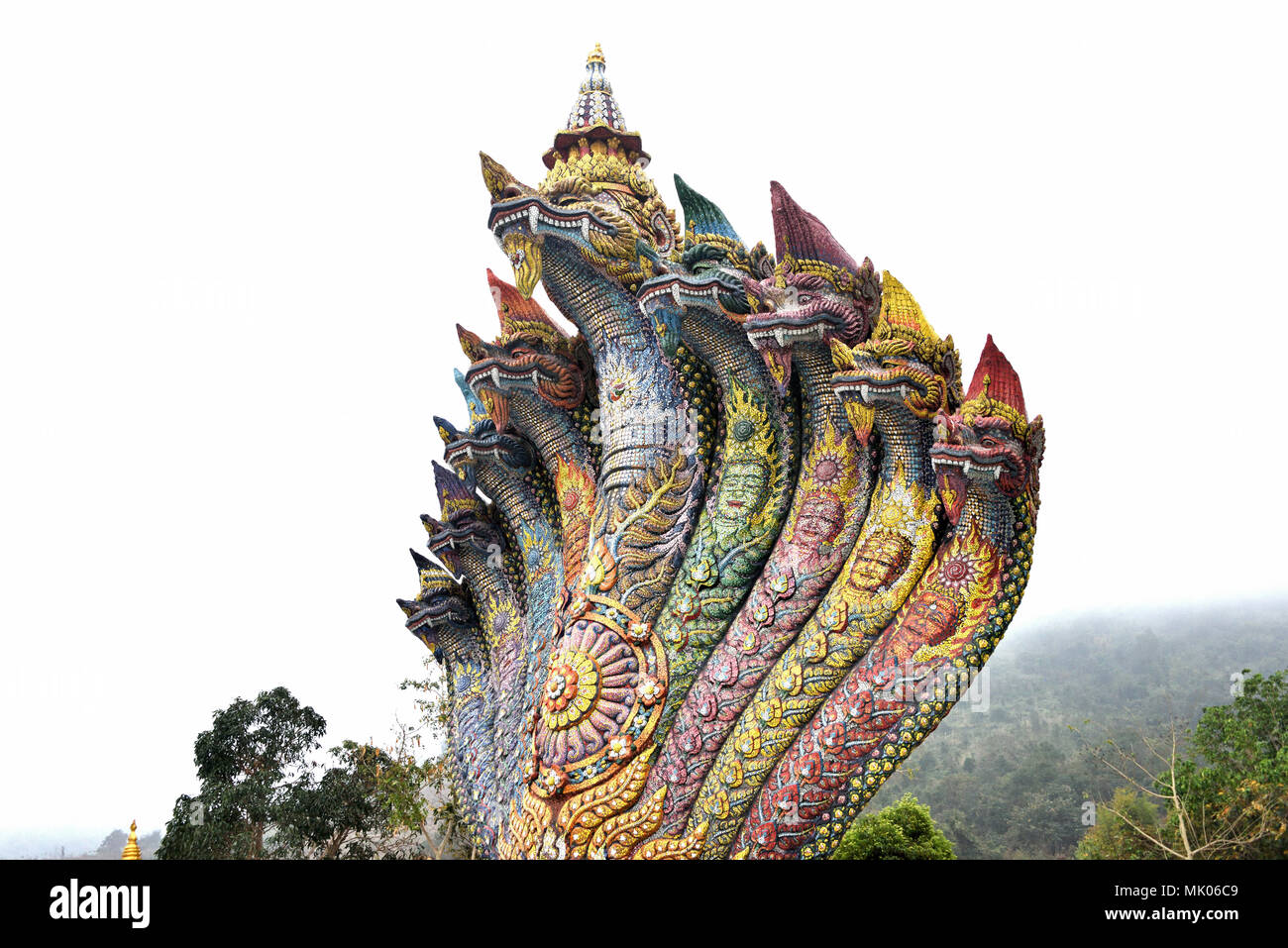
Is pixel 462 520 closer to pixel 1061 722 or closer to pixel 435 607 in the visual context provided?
pixel 435 607

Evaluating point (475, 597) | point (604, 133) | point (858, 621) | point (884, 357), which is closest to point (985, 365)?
point (884, 357)

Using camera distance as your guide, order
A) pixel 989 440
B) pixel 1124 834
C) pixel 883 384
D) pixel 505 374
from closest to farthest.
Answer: pixel 989 440 → pixel 883 384 → pixel 505 374 → pixel 1124 834

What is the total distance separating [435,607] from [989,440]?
23.5ft

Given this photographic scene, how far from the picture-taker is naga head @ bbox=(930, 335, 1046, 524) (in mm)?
7895

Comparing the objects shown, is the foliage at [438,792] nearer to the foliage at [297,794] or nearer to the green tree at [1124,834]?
the foliage at [297,794]

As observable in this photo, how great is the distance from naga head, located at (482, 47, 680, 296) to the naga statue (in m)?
0.03

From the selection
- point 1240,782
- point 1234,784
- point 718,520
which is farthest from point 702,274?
point 1234,784

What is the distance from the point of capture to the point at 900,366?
837 cm

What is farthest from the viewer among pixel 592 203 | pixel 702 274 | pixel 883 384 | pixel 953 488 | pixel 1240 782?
pixel 1240 782

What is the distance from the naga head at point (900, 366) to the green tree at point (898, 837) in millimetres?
9889

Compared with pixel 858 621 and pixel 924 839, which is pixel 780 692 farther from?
pixel 924 839

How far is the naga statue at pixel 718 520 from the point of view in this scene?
27.2ft

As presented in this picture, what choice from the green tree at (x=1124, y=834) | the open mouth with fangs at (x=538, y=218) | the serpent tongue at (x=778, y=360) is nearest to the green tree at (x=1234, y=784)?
the green tree at (x=1124, y=834)

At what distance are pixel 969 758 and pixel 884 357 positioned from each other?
34047 mm
